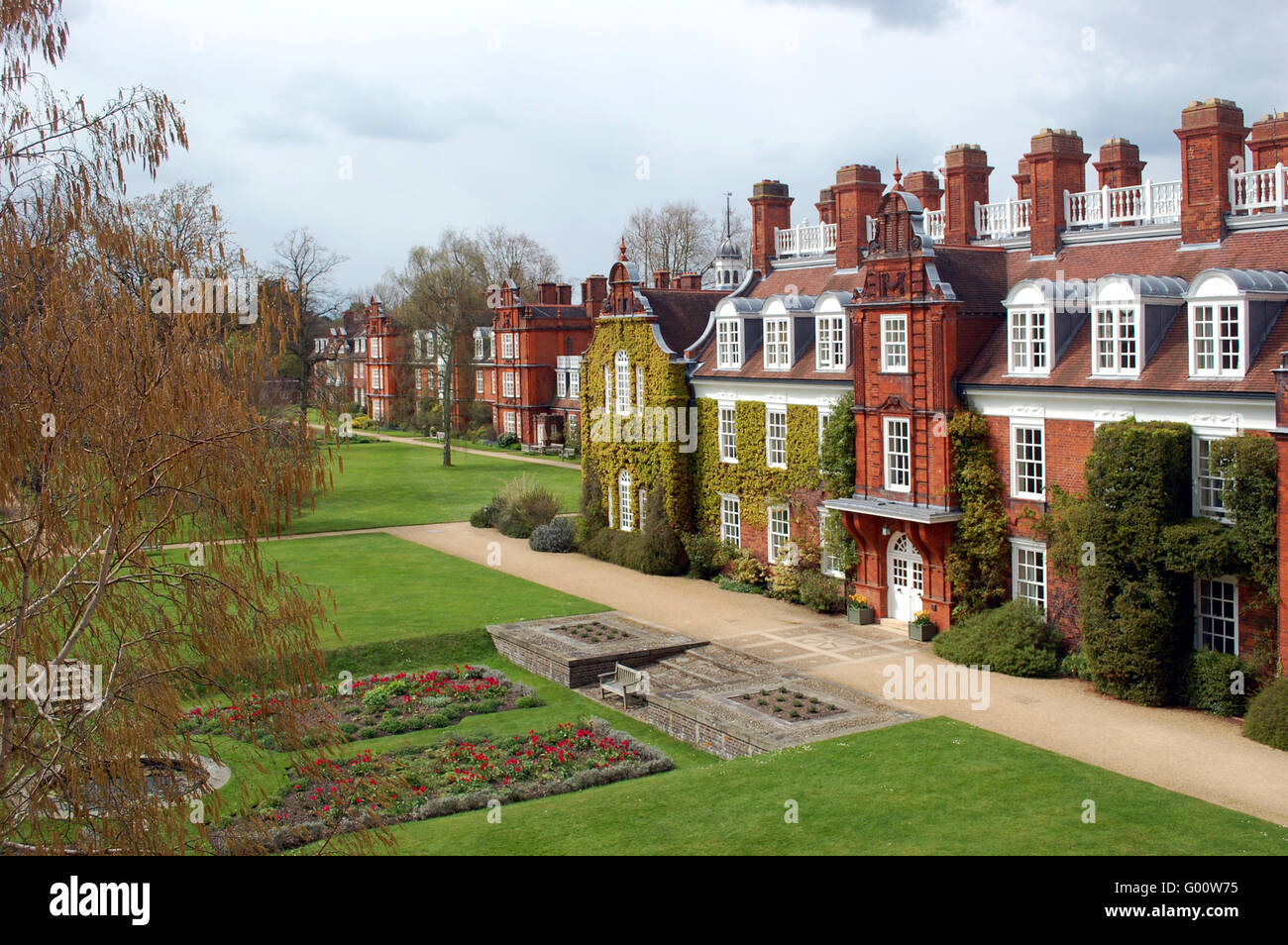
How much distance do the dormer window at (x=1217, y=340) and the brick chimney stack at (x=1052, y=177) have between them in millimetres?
6170

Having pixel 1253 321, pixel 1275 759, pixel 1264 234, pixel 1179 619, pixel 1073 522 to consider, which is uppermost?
pixel 1264 234

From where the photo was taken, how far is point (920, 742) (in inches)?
717

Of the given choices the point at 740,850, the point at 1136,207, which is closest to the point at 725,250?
the point at 1136,207

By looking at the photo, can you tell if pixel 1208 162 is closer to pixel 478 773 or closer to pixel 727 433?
pixel 727 433

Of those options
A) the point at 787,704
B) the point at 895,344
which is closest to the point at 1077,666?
the point at 787,704

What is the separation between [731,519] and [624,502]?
17.2ft

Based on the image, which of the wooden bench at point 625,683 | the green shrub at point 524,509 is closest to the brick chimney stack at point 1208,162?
the wooden bench at point 625,683

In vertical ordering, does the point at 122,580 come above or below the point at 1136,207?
below

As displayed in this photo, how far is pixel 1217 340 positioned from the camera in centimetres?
2077

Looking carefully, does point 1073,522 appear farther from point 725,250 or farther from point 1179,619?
point 725,250

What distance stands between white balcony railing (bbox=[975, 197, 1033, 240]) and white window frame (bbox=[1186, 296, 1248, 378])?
7826mm

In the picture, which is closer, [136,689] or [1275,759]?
[136,689]

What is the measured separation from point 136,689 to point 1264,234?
72.8 ft

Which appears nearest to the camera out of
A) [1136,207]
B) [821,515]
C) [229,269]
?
[229,269]
